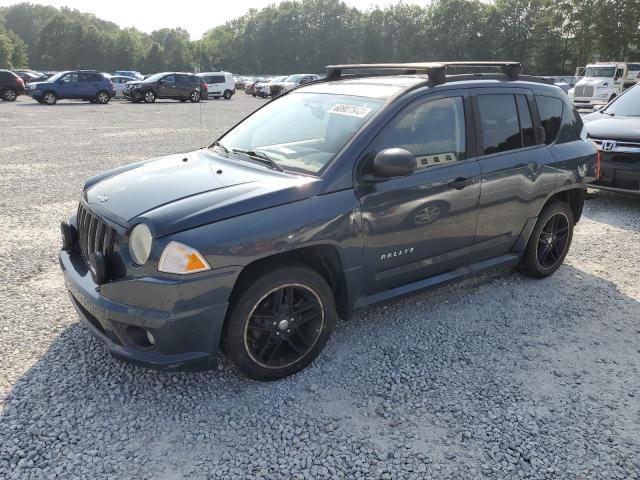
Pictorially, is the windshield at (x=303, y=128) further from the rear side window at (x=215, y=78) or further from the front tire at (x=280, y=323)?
the rear side window at (x=215, y=78)

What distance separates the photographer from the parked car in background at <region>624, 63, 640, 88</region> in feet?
90.5

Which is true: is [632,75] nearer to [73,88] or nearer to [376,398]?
[73,88]

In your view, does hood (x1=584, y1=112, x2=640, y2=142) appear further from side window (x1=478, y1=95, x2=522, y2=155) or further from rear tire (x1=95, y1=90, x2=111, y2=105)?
rear tire (x1=95, y1=90, x2=111, y2=105)

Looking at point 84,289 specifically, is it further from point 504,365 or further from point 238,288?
point 504,365

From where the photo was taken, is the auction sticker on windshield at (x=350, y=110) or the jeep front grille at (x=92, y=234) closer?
the jeep front grille at (x=92, y=234)

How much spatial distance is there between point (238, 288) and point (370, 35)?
313ft

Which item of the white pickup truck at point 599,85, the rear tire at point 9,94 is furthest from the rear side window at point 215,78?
the white pickup truck at point 599,85

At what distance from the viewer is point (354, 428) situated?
2.82 meters

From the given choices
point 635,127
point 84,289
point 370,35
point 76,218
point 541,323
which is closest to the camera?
point 84,289

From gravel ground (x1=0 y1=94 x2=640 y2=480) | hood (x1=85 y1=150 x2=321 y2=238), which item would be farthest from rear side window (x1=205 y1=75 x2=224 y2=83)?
hood (x1=85 y1=150 x2=321 y2=238)

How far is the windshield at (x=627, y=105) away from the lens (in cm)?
795

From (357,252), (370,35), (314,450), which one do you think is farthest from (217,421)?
(370,35)

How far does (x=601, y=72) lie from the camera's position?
27375 millimetres

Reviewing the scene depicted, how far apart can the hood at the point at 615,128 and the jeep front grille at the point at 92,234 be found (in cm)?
666
